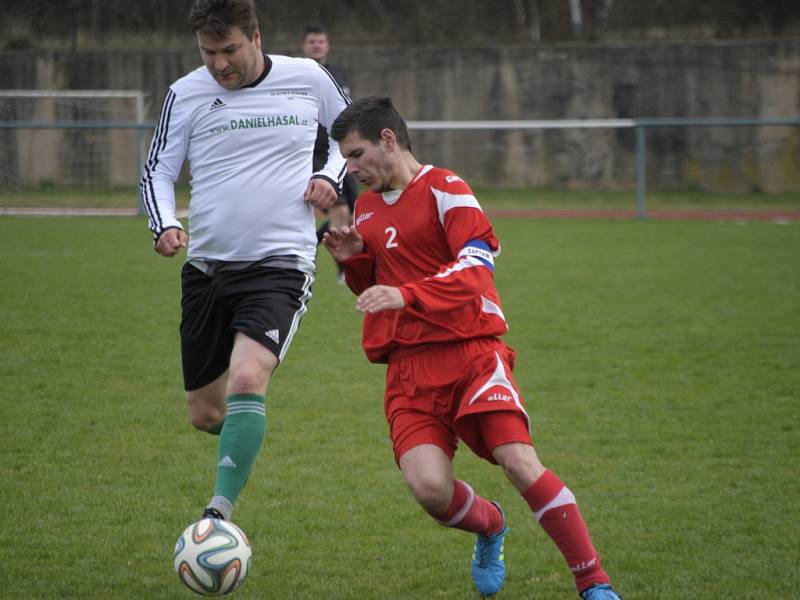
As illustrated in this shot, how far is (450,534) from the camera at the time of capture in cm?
461

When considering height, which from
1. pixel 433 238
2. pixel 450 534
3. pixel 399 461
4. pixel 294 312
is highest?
pixel 433 238

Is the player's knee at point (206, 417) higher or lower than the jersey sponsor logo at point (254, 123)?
lower

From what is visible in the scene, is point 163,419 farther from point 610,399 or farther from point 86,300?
point 86,300

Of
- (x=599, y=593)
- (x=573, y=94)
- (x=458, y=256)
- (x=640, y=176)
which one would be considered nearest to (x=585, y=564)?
(x=599, y=593)

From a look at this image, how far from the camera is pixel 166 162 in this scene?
14.5 ft

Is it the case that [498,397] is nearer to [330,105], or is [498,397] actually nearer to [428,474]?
[428,474]

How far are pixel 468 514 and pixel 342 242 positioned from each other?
3.38ft

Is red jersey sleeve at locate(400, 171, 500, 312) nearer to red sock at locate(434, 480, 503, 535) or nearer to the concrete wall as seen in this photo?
red sock at locate(434, 480, 503, 535)

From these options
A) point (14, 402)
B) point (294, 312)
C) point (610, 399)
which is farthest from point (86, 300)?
point (294, 312)

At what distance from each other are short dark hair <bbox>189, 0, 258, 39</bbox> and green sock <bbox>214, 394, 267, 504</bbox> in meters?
1.34

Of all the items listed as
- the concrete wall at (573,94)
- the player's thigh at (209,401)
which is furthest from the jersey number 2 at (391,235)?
the concrete wall at (573,94)

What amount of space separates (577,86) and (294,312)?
19.0m

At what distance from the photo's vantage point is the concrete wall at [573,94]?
20.9m

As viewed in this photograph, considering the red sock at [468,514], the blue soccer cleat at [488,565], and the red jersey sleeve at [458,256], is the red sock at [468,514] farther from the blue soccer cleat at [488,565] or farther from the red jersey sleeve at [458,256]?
the red jersey sleeve at [458,256]
